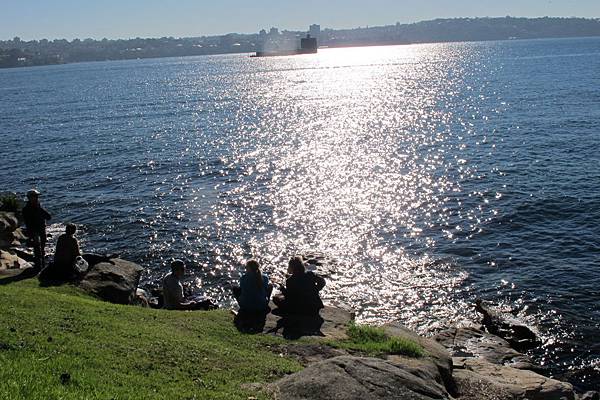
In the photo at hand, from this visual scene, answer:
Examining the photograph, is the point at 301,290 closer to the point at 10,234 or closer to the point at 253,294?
the point at 253,294

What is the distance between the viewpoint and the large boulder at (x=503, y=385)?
52.9 feet

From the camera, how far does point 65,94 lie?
427 feet

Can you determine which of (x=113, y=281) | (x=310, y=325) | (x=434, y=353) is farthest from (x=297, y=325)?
(x=113, y=281)

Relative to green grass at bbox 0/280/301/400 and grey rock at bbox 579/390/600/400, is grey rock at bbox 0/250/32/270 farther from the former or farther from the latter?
grey rock at bbox 579/390/600/400

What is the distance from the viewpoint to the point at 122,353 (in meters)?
13.1

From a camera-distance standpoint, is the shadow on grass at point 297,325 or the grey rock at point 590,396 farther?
the grey rock at point 590,396

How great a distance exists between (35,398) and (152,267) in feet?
70.7

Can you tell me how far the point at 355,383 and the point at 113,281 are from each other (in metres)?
12.5

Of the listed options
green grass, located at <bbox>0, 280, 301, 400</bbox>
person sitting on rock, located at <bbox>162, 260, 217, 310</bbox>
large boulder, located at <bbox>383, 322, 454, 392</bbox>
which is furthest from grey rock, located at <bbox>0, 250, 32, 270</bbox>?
large boulder, located at <bbox>383, 322, 454, 392</bbox>

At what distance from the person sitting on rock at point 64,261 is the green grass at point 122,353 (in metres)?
3.46

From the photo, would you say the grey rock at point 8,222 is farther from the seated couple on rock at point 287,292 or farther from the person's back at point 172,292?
the seated couple on rock at point 287,292

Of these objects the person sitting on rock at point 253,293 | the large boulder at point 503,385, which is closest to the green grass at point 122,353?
the person sitting on rock at point 253,293

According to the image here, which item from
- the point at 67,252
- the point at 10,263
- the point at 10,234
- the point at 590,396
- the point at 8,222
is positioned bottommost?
the point at 590,396

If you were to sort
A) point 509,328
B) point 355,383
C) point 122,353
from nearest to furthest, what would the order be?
1. point 355,383
2. point 122,353
3. point 509,328
